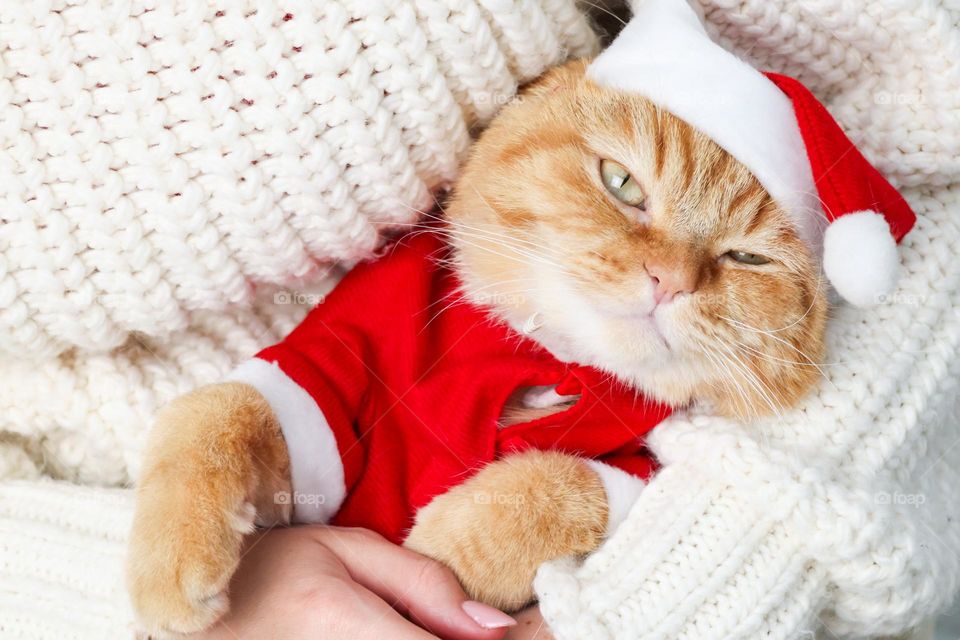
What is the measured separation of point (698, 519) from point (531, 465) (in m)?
0.24

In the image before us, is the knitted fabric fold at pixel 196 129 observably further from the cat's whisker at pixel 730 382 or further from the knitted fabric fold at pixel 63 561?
the cat's whisker at pixel 730 382

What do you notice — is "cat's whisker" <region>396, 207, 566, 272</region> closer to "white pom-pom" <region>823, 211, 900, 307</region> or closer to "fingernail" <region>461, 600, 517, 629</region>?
"white pom-pom" <region>823, 211, 900, 307</region>

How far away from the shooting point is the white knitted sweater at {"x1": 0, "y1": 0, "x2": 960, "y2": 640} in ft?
3.32

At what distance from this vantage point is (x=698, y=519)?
3.44 ft

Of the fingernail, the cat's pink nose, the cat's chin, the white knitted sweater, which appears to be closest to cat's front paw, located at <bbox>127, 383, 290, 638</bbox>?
the white knitted sweater

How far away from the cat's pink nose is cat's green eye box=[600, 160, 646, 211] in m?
0.13

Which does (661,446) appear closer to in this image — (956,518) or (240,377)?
(956,518)

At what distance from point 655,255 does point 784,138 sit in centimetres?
22

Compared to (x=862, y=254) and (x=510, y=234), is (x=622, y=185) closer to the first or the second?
(x=510, y=234)

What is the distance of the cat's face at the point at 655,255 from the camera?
104cm

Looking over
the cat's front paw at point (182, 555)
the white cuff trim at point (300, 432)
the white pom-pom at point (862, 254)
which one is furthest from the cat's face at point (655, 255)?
the cat's front paw at point (182, 555)

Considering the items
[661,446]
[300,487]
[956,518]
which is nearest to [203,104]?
[300,487]

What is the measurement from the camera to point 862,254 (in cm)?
96

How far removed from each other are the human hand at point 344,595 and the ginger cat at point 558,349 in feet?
0.14
